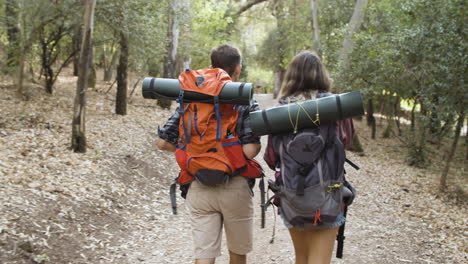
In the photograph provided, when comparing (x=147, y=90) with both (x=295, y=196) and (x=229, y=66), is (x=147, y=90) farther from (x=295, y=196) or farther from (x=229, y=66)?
(x=295, y=196)

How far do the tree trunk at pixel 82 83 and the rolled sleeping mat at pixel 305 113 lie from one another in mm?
5997

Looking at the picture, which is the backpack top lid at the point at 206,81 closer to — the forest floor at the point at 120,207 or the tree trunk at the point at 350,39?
the forest floor at the point at 120,207

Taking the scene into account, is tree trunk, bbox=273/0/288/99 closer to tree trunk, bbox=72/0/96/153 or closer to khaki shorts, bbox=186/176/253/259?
tree trunk, bbox=72/0/96/153

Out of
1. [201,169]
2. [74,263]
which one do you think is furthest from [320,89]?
[74,263]

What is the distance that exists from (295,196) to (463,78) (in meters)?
8.78

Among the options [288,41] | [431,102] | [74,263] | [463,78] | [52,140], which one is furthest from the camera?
[288,41]

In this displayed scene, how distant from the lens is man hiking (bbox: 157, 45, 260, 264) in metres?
2.96

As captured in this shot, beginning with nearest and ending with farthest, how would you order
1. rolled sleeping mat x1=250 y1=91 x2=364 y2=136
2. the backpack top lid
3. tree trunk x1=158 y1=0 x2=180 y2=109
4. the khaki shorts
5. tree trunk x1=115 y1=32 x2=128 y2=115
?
rolled sleeping mat x1=250 y1=91 x2=364 y2=136
the backpack top lid
the khaki shorts
tree trunk x1=115 y1=32 x2=128 y2=115
tree trunk x1=158 y1=0 x2=180 y2=109

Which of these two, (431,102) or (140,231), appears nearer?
(140,231)

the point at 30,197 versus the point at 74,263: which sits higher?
the point at 30,197

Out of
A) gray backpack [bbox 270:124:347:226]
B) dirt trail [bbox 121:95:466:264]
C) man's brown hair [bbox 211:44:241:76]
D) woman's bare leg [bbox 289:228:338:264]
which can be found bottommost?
dirt trail [bbox 121:95:466:264]

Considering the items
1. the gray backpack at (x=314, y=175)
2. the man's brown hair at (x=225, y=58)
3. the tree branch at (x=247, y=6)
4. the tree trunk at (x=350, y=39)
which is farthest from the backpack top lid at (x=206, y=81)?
the tree branch at (x=247, y=6)

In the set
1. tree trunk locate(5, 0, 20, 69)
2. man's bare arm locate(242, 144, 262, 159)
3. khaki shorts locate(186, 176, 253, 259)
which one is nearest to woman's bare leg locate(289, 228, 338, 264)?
khaki shorts locate(186, 176, 253, 259)

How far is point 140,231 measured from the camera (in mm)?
5965
